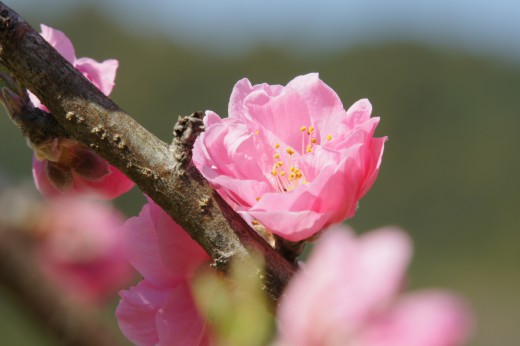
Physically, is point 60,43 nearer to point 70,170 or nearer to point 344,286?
point 70,170

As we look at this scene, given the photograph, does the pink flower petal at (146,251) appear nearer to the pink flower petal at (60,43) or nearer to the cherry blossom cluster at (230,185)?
the cherry blossom cluster at (230,185)

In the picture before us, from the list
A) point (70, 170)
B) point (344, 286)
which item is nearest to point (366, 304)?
point (344, 286)

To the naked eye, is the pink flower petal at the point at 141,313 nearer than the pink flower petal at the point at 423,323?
No

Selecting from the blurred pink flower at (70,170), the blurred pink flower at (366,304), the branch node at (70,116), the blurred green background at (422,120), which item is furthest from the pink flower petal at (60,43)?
the blurred green background at (422,120)

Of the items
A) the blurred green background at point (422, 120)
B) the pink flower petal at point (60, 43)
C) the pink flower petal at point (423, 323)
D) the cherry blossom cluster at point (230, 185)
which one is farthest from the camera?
the blurred green background at point (422, 120)

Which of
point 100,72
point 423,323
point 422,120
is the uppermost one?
point 422,120

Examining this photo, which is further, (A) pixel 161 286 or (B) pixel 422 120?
(B) pixel 422 120

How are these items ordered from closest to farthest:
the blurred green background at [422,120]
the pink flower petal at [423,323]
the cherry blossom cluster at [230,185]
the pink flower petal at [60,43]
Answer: the pink flower petal at [423,323] < the cherry blossom cluster at [230,185] < the pink flower petal at [60,43] < the blurred green background at [422,120]
